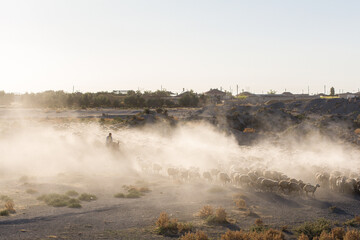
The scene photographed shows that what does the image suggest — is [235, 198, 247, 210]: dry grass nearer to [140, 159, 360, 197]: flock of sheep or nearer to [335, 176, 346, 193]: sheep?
[140, 159, 360, 197]: flock of sheep

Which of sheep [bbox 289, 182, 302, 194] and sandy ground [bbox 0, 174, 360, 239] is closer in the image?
sandy ground [bbox 0, 174, 360, 239]

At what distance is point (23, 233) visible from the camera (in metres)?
14.2

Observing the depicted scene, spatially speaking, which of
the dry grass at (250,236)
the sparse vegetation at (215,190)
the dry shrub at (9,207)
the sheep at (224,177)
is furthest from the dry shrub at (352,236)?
the dry shrub at (9,207)

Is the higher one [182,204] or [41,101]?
[41,101]

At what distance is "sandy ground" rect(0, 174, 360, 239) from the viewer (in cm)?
1486

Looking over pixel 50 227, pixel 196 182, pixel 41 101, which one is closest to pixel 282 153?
pixel 196 182

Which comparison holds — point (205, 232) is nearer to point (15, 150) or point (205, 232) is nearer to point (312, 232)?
point (312, 232)

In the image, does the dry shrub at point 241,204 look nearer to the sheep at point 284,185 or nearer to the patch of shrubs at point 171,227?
the patch of shrubs at point 171,227

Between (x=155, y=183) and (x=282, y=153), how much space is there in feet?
63.5

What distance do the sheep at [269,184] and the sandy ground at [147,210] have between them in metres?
0.63

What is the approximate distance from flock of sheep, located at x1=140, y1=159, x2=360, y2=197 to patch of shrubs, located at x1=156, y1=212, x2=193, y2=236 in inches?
318

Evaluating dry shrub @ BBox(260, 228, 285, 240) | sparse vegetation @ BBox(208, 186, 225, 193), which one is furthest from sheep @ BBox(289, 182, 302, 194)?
dry shrub @ BBox(260, 228, 285, 240)

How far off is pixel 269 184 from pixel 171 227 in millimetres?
8612

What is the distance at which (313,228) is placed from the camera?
50.6ft
